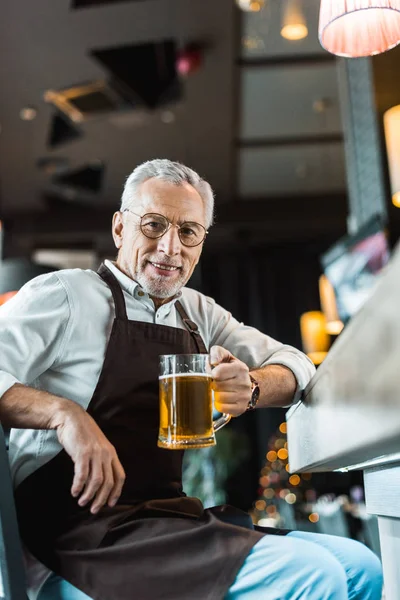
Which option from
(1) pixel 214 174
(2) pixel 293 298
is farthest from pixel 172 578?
(2) pixel 293 298

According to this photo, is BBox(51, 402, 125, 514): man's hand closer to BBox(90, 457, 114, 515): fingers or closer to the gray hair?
BBox(90, 457, 114, 515): fingers

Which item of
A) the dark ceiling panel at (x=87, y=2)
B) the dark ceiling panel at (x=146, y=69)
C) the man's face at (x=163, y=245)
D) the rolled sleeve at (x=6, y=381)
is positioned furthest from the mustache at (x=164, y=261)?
the dark ceiling panel at (x=146, y=69)

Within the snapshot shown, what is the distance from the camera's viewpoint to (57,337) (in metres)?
1.05

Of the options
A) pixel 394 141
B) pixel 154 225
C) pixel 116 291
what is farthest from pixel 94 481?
pixel 394 141

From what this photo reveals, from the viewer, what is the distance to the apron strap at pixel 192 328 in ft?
3.86

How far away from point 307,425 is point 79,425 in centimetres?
33

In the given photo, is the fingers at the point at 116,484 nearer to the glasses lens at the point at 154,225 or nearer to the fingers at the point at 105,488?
the fingers at the point at 105,488

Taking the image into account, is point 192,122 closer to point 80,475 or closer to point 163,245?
point 163,245

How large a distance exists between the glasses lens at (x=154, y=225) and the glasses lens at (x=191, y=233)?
1.3 inches

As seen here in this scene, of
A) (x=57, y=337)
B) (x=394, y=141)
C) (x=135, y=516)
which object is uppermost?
(x=394, y=141)

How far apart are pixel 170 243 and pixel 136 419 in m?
0.31

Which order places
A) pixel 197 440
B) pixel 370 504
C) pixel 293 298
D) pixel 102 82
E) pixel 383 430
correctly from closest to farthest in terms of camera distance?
1. pixel 383 430
2. pixel 197 440
3. pixel 370 504
4. pixel 102 82
5. pixel 293 298

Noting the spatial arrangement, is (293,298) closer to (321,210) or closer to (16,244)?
(321,210)

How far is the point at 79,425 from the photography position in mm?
878
